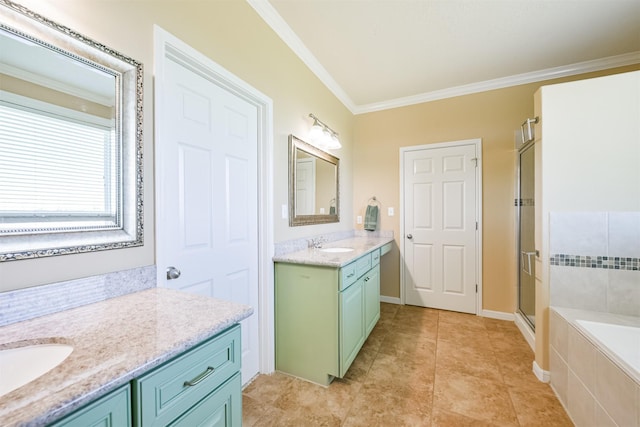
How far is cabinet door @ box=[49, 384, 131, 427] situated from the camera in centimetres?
51

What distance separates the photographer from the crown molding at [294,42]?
6.02ft

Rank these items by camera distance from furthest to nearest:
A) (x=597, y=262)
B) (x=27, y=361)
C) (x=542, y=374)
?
1. (x=542, y=374)
2. (x=597, y=262)
3. (x=27, y=361)

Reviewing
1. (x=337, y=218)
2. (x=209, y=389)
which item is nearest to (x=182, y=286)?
(x=209, y=389)

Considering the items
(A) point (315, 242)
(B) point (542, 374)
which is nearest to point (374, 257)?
(A) point (315, 242)

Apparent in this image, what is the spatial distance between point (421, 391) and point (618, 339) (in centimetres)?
112

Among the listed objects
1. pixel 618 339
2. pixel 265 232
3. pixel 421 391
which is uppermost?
pixel 265 232

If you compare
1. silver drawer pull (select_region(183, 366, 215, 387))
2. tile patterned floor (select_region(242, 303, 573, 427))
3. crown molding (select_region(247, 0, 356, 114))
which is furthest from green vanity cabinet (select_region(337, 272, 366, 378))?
crown molding (select_region(247, 0, 356, 114))

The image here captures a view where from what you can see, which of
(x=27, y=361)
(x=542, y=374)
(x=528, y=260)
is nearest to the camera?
(x=27, y=361)

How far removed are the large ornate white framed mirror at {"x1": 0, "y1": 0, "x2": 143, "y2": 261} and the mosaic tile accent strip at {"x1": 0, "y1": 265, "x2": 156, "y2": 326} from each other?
0.36 feet

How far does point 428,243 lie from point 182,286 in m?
2.77

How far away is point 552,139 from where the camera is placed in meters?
1.81

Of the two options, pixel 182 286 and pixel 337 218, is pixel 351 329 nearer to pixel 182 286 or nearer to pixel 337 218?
pixel 182 286

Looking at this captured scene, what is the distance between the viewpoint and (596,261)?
1.73 meters

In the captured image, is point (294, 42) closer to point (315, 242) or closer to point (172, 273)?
point (315, 242)
